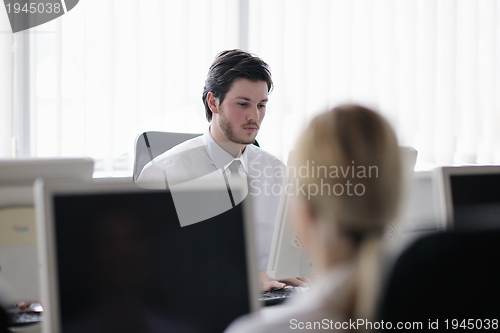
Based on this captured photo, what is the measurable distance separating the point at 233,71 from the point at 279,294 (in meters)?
1.13

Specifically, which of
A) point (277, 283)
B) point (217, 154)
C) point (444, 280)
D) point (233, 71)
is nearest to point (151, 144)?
point (217, 154)

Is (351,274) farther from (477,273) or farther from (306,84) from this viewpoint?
(306,84)

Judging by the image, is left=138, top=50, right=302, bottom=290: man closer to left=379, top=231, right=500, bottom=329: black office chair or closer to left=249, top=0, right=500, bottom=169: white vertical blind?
left=249, top=0, right=500, bottom=169: white vertical blind

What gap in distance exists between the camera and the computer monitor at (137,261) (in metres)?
0.91

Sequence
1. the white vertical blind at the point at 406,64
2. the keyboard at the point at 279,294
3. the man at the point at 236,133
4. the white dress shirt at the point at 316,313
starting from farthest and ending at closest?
the white vertical blind at the point at 406,64 → the man at the point at 236,133 → the keyboard at the point at 279,294 → the white dress shirt at the point at 316,313

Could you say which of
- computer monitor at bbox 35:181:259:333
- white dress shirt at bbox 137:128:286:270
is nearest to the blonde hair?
computer monitor at bbox 35:181:259:333

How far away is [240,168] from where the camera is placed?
2.21 m

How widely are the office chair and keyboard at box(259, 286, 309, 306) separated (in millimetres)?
802

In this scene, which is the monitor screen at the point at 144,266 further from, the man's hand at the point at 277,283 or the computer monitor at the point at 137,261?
the man's hand at the point at 277,283

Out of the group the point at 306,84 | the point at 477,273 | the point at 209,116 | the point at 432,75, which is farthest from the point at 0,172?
the point at 432,75

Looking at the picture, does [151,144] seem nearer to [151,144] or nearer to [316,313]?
[151,144]

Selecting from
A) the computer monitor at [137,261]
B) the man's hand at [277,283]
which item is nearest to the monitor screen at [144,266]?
the computer monitor at [137,261]

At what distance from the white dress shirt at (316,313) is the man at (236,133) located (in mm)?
1297

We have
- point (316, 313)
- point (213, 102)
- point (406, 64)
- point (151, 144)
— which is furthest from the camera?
point (406, 64)
